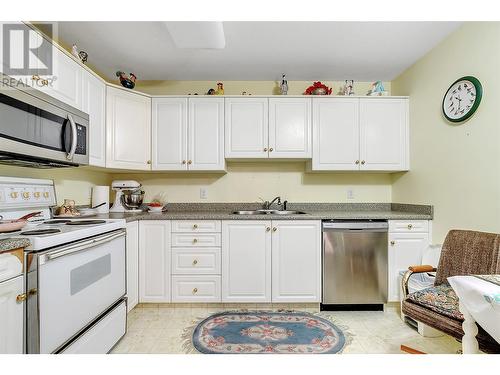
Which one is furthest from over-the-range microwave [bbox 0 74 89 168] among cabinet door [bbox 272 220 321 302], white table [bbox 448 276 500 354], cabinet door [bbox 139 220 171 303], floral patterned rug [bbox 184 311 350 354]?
white table [bbox 448 276 500 354]

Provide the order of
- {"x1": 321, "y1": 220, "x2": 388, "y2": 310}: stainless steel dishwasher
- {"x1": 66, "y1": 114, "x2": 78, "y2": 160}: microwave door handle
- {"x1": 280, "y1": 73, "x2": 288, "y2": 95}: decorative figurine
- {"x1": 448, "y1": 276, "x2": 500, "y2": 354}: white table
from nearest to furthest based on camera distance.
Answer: {"x1": 448, "y1": 276, "x2": 500, "y2": 354}: white table
{"x1": 66, "y1": 114, "x2": 78, "y2": 160}: microwave door handle
{"x1": 321, "y1": 220, "x2": 388, "y2": 310}: stainless steel dishwasher
{"x1": 280, "y1": 73, "x2": 288, "y2": 95}: decorative figurine

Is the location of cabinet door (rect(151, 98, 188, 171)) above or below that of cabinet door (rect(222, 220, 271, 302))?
above

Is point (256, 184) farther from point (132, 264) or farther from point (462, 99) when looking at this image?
point (462, 99)

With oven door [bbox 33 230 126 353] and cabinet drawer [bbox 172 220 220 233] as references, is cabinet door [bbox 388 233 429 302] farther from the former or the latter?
oven door [bbox 33 230 126 353]

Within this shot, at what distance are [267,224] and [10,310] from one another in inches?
68.7

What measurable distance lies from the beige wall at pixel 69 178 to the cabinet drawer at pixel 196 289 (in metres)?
1.23

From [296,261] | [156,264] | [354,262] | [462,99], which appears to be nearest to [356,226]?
[354,262]

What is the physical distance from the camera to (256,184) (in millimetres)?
2900

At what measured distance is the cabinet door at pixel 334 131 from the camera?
102 inches

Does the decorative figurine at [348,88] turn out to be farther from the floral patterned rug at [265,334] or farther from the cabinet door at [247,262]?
the floral patterned rug at [265,334]

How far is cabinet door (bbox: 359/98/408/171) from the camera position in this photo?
2596mm

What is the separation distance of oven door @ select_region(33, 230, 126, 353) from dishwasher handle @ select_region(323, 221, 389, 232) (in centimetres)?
178

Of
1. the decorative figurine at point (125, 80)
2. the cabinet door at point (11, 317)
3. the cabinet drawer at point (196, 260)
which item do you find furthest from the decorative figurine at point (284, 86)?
the cabinet door at point (11, 317)
